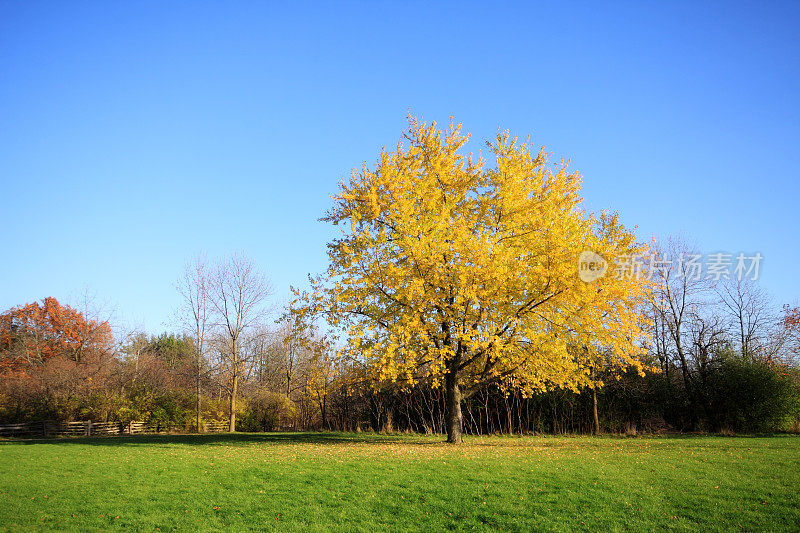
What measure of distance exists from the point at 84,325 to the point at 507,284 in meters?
36.7

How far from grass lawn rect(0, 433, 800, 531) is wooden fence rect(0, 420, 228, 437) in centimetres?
1595

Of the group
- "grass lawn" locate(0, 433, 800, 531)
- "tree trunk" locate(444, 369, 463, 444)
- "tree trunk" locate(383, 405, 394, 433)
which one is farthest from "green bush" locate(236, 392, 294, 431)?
"grass lawn" locate(0, 433, 800, 531)

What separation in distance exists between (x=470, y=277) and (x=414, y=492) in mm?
7231

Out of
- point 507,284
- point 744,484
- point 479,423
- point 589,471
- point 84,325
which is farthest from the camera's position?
point 84,325

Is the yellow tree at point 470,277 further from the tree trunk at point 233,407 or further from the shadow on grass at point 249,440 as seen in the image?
the tree trunk at point 233,407

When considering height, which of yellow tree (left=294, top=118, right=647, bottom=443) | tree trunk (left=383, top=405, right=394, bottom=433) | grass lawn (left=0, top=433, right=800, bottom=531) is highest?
yellow tree (left=294, top=118, right=647, bottom=443)

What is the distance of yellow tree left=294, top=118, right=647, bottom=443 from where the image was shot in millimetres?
14180

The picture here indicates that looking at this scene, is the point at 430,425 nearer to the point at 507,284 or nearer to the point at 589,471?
the point at 507,284

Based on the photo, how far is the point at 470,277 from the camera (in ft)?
47.3

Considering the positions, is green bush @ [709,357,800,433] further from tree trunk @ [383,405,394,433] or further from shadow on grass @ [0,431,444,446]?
tree trunk @ [383,405,394,433]

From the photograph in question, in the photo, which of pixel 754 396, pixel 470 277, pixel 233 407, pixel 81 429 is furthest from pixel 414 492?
pixel 81 429

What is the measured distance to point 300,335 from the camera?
1739 cm

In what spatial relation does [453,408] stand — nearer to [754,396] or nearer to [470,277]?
[470,277]

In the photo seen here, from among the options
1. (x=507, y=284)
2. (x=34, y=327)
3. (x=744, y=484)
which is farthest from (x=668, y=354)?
(x=34, y=327)
